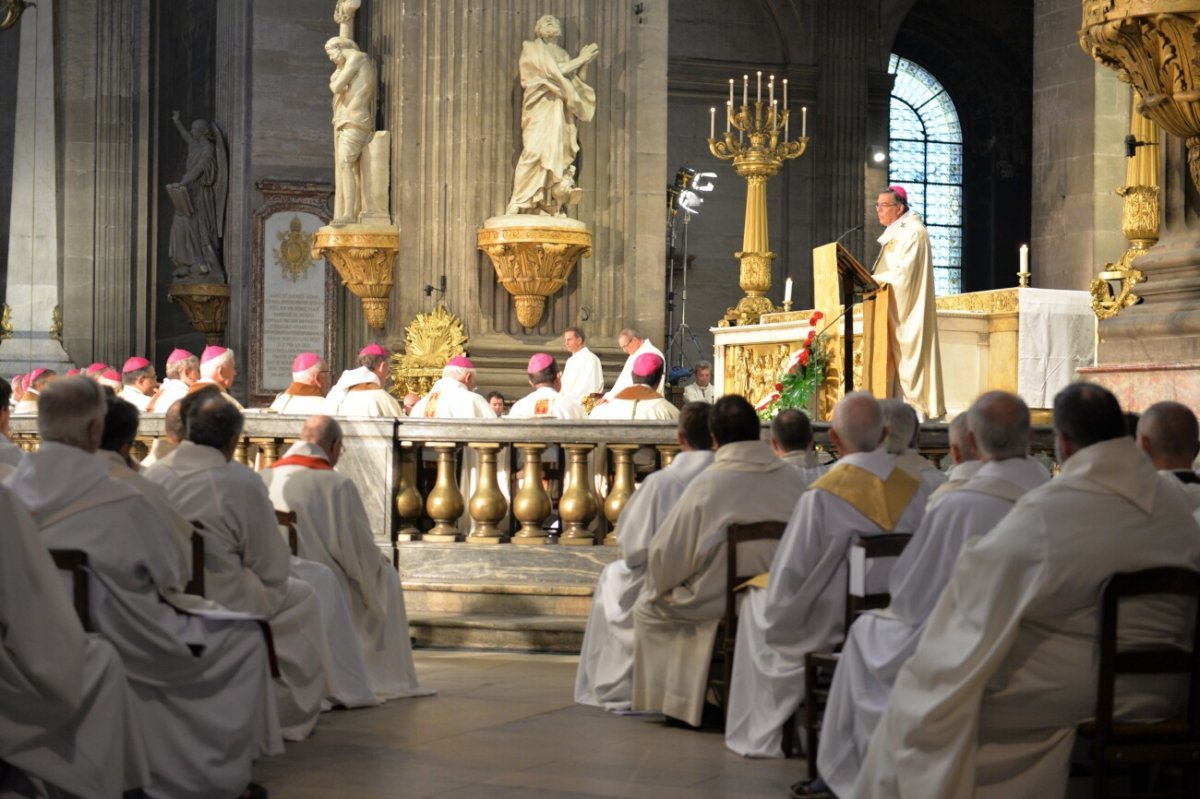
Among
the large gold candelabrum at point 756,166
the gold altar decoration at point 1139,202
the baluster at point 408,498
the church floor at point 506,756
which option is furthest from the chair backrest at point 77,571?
the large gold candelabrum at point 756,166

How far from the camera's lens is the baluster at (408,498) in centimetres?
1046

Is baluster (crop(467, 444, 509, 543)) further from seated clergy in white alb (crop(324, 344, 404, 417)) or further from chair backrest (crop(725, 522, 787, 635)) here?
chair backrest (crop(725, 522, 787, 635))

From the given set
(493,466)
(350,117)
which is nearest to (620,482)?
(493,466)

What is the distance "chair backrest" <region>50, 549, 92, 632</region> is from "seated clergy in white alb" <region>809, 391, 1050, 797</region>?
7.47 ft

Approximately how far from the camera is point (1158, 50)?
8.41m

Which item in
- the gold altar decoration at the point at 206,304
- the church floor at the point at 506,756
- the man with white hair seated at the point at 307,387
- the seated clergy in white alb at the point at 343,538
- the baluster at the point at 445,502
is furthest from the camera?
the gold altar decoration at the point at 206,304

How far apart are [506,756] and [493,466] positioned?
141 inches

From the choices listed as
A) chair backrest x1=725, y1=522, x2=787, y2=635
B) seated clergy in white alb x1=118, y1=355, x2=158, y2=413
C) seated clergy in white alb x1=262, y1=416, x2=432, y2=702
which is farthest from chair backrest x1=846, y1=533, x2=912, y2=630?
seated clergy in white alb x1=118, y1=355, x2=158, y2=413

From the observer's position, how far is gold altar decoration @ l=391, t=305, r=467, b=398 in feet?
48.1

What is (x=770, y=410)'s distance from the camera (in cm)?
1295

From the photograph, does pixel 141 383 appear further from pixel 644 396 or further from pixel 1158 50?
pixel 1158 50

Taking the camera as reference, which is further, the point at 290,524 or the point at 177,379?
the point at 177,379

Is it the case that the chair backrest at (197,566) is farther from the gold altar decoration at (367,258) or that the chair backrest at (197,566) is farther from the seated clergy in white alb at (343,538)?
the gold altar decoration at (367,258)

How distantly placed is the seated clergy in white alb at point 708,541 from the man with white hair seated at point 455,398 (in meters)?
5.16
